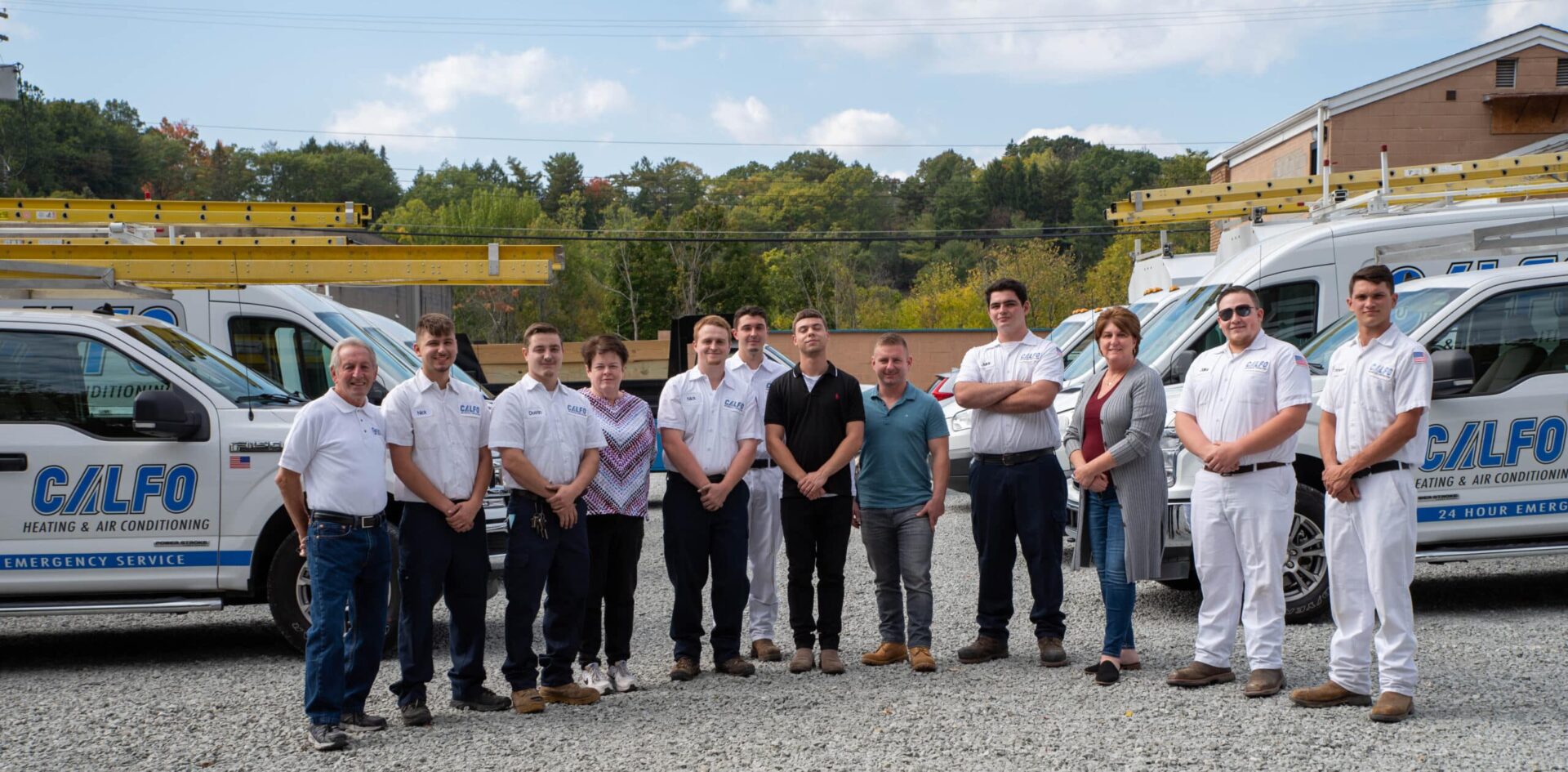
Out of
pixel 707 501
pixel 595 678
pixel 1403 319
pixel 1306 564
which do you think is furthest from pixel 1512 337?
pixel 595 678

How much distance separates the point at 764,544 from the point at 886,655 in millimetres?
922

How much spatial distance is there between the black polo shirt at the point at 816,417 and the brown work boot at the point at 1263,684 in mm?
2195

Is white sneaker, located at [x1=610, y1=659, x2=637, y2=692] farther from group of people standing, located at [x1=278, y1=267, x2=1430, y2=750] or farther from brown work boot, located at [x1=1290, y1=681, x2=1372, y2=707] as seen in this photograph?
brown work boot, located at [x1=1290, y1=681, x2=1372, y2=707]

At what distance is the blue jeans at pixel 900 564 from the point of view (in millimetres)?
6918

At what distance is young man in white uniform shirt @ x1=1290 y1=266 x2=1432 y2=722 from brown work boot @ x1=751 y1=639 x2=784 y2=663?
2718 millimetres

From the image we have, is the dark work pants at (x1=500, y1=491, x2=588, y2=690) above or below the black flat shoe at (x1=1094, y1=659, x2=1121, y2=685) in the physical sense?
above

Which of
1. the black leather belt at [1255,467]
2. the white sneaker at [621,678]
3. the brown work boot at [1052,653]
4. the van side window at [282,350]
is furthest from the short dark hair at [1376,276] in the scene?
the van side window at [282,350]

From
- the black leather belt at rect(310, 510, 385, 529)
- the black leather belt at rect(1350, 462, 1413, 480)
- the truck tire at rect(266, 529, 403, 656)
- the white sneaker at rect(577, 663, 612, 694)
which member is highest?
the black leather belt at rect(1350, 462, 1413, 480)

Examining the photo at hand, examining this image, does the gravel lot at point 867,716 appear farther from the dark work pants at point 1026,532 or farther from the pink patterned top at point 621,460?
the pink patterned top at point 621,460

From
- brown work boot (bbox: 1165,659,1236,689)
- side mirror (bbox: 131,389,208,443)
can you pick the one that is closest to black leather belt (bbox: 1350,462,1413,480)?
brown work boot (bbox: 1165,659,1236,689)

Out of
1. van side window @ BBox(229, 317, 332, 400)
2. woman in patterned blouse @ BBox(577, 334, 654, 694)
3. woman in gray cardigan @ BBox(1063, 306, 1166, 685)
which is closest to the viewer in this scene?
woman in gray cardigan @ BBox(1063, 306, 1166, 685)

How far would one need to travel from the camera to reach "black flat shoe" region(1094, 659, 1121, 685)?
21.1 feet

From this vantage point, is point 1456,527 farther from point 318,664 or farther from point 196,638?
point 196,638

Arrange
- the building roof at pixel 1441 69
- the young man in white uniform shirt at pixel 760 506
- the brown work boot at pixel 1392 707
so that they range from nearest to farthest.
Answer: the brown work boot at pixel 1392 707
the young man in white uniform shirt at pixel 760 506
the building roof at pixel 1441 69
